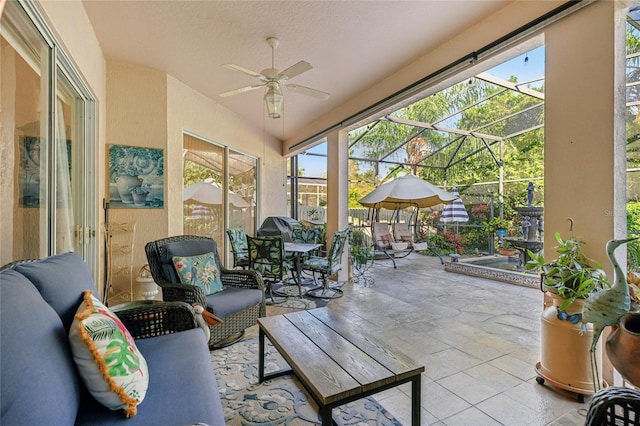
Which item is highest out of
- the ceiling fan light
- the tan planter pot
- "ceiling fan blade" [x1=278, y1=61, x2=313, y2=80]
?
"ceiling fan blade" [x1=278, y1=61, x2=313, y2=80]

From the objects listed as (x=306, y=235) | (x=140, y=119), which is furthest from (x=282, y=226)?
(x=140, y=119)

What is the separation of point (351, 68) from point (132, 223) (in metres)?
3.46

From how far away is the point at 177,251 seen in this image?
2818mm

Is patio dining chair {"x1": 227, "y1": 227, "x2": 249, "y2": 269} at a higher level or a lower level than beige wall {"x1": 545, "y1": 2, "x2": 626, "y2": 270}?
lower

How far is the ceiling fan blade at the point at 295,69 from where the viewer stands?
274 centimetres

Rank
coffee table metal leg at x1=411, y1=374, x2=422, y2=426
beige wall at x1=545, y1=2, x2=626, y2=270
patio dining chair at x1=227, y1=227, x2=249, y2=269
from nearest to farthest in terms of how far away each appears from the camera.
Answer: coffee table metal leg at x1=411, y1=374, x2=422, y2=426 → beige wall at x1=545, y1=2, x2=626, y2=270 → patio dining chair at x1=227, y1=227, x2=249, y2=269

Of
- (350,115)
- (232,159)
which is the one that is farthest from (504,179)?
(232,159)

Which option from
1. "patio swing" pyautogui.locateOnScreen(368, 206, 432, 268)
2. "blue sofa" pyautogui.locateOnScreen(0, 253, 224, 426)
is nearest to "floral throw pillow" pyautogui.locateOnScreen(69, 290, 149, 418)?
"blue sofa" pyautogui.locateOnScreen(0, 253, 224, 426)

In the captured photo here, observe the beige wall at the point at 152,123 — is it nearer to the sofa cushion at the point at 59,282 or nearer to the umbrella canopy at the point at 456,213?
the sofa cushion at the point at 59,282

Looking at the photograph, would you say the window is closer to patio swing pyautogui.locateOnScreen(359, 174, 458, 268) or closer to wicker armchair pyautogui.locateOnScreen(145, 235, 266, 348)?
wicker armchair pyautogui.locateOnScreen(145, 235, 266, 348)

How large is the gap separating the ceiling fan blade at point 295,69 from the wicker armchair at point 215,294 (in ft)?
6.13

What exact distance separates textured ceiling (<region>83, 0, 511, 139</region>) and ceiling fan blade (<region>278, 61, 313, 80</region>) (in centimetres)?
45

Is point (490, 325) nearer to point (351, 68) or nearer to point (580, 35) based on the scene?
point (580, 35)

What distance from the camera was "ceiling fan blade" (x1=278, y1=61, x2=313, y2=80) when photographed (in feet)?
9.00
